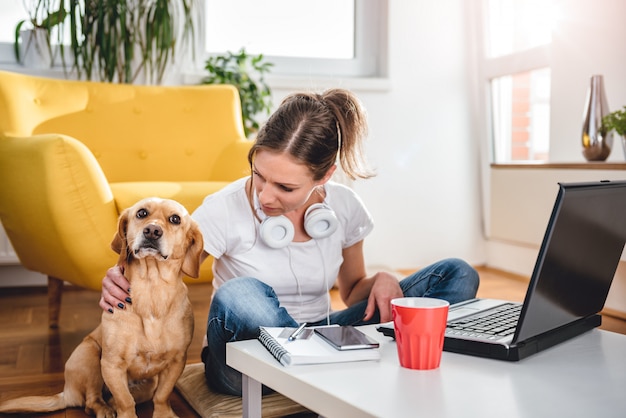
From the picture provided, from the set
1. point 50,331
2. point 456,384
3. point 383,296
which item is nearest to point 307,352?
point 456,384

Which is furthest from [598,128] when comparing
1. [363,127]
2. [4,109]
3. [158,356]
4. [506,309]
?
[4,109]

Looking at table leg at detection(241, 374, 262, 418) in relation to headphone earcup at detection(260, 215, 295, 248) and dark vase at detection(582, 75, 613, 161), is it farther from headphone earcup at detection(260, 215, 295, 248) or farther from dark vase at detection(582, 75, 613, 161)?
dark vase at detection(582, 75, 613, 161)

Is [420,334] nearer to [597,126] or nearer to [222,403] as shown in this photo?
[222,403]

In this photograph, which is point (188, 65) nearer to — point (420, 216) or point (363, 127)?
point (420, 216)

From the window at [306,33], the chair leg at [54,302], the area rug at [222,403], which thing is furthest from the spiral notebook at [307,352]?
the window at [306,33]

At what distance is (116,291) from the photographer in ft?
5.01

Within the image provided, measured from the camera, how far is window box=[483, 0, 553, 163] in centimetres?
370

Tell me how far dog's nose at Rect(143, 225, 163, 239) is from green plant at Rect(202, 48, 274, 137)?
210cm

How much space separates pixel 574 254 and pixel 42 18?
2.90m

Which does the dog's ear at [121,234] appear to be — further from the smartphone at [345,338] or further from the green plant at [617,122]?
the green plant at [617,122]

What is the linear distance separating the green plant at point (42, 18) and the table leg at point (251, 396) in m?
2.47

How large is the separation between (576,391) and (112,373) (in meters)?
0.99

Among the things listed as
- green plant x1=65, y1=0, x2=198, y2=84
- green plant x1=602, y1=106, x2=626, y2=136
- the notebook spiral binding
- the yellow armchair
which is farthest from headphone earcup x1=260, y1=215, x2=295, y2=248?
green plant x1=65, y1=0, x2=198, y2=84

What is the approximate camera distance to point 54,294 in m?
2.59
